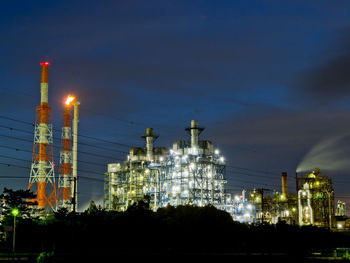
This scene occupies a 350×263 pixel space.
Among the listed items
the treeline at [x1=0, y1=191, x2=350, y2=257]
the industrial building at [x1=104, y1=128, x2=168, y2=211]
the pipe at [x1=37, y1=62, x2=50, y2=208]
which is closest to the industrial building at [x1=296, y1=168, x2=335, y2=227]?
the industrial building at [x1=104, y1=128, x2=168, y2=211]

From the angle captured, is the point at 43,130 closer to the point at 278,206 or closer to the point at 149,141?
the point at 149,141

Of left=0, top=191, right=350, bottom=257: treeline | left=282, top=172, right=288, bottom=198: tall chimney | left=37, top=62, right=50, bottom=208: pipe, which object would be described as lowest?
left=0, top=191, right=350, bottom=257: treeline

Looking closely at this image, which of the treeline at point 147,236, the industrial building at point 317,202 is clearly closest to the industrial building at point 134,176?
the industrial building at point 317,202

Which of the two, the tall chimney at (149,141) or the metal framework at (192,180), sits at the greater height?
the tall chimney at (149,141)

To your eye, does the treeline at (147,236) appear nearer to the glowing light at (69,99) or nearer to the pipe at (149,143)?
the pipe at (149,143)

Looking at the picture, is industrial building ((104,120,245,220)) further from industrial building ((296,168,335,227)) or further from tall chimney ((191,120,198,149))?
industrial building ((296,168,335,227))

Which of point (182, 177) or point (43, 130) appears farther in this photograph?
point (182, 177)

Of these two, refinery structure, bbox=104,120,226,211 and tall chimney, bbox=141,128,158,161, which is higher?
tall chimney, bbox=141,128,158,161

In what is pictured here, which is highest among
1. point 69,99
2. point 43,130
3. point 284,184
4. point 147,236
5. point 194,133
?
point 69,99

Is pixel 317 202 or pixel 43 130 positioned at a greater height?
pixel 43 130

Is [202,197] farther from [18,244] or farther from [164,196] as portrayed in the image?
[18,244]

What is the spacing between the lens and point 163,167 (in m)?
101

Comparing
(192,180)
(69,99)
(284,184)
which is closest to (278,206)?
(284,184)

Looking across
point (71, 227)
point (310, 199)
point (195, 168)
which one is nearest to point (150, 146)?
point (195, 168)
